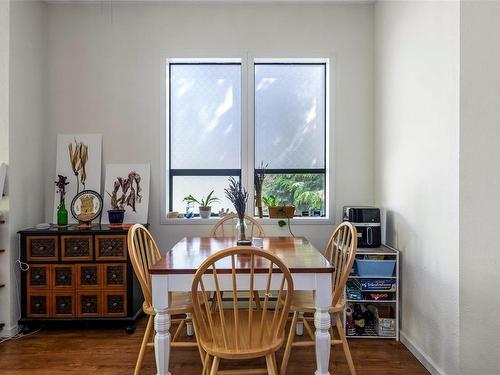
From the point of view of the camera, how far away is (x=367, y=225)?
299 cm

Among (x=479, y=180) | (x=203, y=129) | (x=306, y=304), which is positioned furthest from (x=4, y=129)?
(x=479, y=180)

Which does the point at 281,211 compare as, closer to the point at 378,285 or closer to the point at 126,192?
the point at 378,285

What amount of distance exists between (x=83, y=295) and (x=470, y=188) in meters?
2.95

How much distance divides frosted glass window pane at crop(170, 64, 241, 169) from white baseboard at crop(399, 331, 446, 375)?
2095mm

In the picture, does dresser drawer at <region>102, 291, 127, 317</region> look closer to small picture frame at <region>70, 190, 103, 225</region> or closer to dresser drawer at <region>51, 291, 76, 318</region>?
dresser drawer at <region>51, 291, 76, 318</region>

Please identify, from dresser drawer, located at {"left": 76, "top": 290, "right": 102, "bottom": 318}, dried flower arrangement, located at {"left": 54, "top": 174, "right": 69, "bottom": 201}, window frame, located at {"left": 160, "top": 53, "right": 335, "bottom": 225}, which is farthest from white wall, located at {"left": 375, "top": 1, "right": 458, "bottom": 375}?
dried flower arrangement, located at {"left": 54, "top": 174, "right": 69, "bottom": 201}

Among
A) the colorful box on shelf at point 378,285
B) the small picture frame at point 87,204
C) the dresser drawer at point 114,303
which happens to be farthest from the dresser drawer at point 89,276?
the colorful box on shelf at point 378,285

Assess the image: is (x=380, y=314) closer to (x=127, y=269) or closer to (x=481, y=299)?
(x=481, y=299)

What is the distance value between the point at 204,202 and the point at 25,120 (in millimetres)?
1745

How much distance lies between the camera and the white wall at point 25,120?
9.79ft

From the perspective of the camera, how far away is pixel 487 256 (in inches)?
80.3

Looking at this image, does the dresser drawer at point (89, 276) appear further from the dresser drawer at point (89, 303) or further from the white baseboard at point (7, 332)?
the white baseboard at point (7, 332)

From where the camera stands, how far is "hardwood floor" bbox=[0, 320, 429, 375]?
2396 millimetres


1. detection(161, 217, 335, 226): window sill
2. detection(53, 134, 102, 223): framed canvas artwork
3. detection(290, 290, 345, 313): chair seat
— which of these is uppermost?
detection(53, 134, 102, 223): framed canvas artwork
